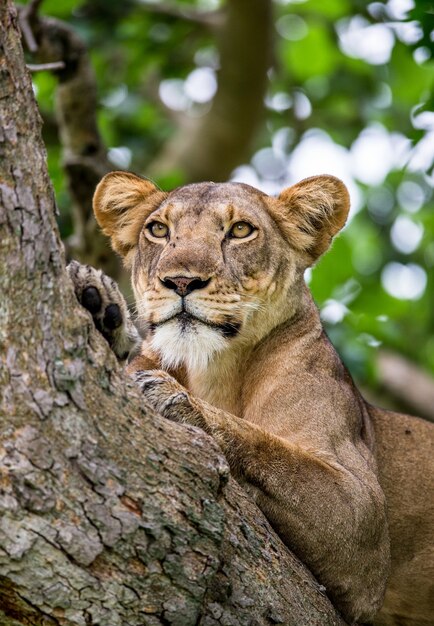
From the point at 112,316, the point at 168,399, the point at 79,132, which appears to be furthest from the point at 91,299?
the point at 79,132

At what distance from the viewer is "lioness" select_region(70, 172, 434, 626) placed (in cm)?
576

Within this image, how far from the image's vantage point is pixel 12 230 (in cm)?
422

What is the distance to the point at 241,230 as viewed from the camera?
22.6 ft

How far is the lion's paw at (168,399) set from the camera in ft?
18.3

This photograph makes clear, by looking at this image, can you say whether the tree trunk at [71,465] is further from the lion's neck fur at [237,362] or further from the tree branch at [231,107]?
the tree branch at [231,107]

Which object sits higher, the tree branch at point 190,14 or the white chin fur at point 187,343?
the tree branch at point 190,14

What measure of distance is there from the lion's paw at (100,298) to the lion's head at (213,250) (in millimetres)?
728

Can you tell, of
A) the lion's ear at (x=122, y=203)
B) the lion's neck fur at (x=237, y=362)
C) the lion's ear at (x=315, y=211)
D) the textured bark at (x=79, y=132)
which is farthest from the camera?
the textured bark at (x=79, y=132)

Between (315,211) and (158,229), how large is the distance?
105 cm

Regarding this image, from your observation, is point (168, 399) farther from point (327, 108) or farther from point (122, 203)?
point (327, 108)

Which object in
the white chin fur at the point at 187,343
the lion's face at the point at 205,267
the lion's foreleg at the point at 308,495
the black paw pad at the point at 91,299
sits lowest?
the lion's foreleg at the point at 308,495

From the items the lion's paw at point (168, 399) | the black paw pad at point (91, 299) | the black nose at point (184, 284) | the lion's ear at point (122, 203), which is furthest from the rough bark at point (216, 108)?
the black paw pad at point (91, 299)

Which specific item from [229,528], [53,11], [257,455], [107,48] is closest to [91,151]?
[53,11]

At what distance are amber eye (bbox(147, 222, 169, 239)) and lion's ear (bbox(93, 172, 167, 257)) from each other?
1.30 feet
